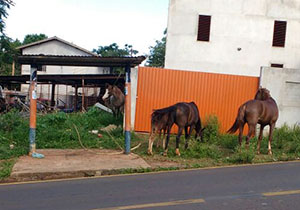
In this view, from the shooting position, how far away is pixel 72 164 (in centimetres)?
777

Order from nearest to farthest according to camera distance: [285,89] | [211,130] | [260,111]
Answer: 1. [260,111]
2. [211,130]
3. [285,89]

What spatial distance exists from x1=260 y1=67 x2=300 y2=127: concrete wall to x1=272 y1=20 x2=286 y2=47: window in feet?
33.3

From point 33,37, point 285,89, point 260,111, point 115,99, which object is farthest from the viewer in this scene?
point 33,37

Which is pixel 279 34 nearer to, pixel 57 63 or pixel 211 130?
pixel 211 130

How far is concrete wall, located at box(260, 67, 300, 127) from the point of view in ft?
40.4

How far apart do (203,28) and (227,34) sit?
1759mm

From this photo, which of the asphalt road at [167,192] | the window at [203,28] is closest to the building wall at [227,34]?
the window at [203,28]

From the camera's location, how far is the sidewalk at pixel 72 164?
7000 millimetres

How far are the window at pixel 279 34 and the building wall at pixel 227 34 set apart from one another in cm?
35

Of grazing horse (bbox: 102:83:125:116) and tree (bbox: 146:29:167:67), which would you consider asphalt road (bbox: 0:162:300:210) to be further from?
tree (bbox: 146:29:167:67)

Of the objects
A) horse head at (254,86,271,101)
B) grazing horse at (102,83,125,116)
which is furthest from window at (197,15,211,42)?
horse head at (254,86,271,101)

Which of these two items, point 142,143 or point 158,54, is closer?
point 142,143

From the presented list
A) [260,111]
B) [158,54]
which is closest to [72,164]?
[260,111]

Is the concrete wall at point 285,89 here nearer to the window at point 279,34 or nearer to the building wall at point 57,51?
the window at point 279,34
